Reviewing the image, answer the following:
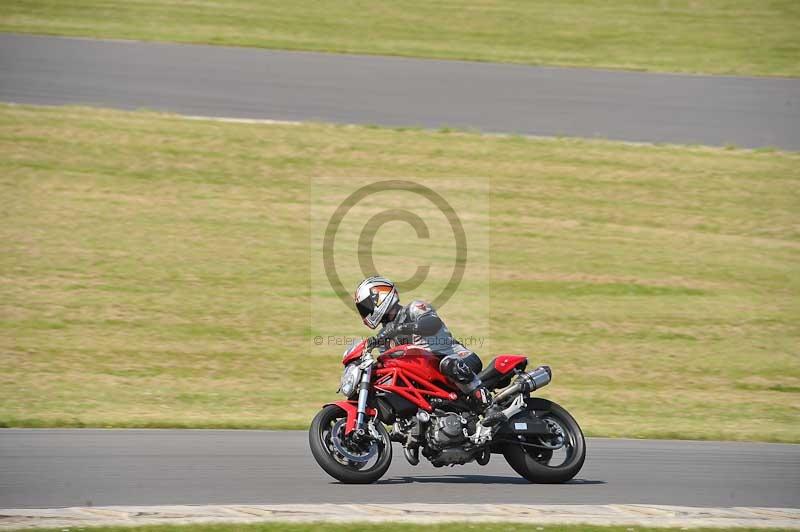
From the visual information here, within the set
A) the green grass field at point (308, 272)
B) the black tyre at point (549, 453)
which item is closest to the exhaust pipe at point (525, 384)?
the black tyre at point (549, 453)

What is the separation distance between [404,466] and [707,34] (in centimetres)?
2436

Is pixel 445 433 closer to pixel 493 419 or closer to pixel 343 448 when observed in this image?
pixel 493 419

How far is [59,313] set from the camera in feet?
52.5

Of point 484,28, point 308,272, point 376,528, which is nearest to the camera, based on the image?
point 376,528

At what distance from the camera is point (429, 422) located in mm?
9188

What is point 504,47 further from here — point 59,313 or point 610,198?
point 59,313

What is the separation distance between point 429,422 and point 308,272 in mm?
9234

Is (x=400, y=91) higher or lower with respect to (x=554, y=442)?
higher

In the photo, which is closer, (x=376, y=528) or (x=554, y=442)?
(x=376, y=528)

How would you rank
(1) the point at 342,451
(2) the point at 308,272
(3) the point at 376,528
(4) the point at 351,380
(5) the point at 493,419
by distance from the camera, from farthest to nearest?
(2) the point at 308,272
(5) the point at 493,419
(4) the point at 351,380
(1) the point at 342,451
(3) the point at 376,528

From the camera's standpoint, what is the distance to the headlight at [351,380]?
909 centimetres

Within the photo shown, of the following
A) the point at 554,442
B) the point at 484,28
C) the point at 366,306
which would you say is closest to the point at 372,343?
the point at 366,306

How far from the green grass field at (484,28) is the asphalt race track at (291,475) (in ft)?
60.2

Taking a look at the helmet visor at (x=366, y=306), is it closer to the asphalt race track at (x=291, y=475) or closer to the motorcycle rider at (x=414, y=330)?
the motorcycle rider at (x=414, y=330)
